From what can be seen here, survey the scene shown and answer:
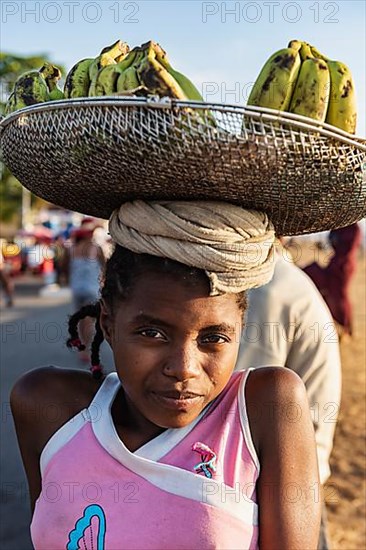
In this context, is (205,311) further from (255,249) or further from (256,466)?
(256,466)

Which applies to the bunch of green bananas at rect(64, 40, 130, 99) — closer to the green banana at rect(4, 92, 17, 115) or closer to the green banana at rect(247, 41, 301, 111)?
the green banana at rect(4, 92, 17, 115)

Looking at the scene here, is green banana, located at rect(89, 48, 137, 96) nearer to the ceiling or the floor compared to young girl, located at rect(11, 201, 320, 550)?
nearer to the ceiling

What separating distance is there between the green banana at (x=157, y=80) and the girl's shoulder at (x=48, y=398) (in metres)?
0.81

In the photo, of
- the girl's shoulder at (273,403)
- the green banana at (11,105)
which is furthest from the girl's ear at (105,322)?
the green banana at (11,105)

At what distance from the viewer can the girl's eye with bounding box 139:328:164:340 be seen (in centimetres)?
163

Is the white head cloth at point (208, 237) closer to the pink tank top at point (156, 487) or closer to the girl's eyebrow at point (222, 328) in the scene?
the girl's eyebrow at point (222, 328)

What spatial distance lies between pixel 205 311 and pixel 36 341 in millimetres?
8412

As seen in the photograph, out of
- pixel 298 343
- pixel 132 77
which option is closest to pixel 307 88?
pixel 132 77

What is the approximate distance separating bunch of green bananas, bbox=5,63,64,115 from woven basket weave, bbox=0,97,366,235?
5 centimetres

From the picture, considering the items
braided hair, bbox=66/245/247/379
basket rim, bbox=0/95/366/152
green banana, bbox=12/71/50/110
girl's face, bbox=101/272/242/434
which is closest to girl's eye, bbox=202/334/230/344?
girl's face, bbox=101/272/242/434

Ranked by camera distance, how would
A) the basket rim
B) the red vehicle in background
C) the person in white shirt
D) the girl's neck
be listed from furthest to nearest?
the red vehicle in background, the person in white shirt, the girl's neck, the basket rim

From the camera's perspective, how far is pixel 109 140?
143 cm

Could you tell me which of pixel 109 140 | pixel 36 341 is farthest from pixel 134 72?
pixel 36 341

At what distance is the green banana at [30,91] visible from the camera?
5.14ft
